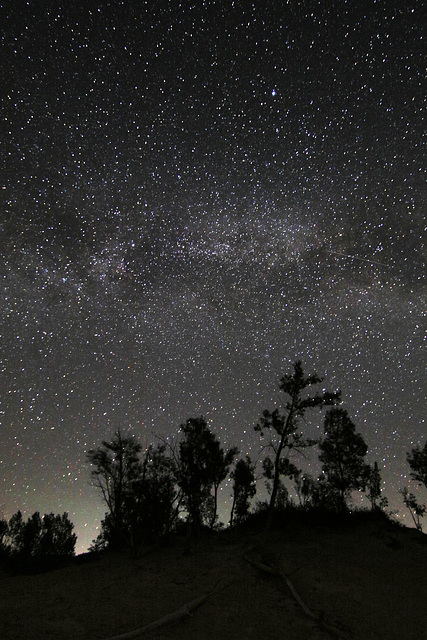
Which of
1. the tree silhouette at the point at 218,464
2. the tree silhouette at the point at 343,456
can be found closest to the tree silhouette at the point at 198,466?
the tree silhouette at the point at 218,464

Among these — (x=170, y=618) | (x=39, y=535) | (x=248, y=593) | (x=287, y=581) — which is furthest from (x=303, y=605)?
(x=39, y=535)

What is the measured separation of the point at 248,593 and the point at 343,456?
19.9 meters

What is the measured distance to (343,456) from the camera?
101 ft

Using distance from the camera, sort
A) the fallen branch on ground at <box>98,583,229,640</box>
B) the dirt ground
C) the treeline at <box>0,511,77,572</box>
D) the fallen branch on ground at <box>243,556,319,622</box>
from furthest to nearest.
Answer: the treeline at <box>0,511,77,572</box>, the fallen branch on ground at <box>243,556,319,622</box>, the dirt ground, the fallen branch on ground at <box>98,583,229,640</box>

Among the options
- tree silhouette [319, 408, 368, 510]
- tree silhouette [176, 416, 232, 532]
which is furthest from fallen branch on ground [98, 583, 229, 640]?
tree silhouette [319, 408, 368, 510]

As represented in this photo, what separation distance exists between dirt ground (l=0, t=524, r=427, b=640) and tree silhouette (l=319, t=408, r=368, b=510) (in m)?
5.80

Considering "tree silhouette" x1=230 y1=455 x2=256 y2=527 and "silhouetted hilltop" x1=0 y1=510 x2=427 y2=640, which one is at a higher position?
"tree silhouette" x1=230 y1=455 x2=256 y2=527

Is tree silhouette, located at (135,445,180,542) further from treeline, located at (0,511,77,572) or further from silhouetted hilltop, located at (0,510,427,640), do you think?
treeline, located at (0,511,77,572)

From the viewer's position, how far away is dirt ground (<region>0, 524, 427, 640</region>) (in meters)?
10.3

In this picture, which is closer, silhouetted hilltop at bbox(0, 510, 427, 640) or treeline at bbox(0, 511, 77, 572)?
silhouetted hilltop at bbox(0, 510, 427, 640)

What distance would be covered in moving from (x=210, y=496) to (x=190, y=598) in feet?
66.6

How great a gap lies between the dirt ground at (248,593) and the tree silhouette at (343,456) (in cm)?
580

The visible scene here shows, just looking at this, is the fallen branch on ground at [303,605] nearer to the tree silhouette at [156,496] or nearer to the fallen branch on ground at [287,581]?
the fallen branch on ground at [287,581]

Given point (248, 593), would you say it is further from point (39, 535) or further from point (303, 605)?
point (39, 535)
